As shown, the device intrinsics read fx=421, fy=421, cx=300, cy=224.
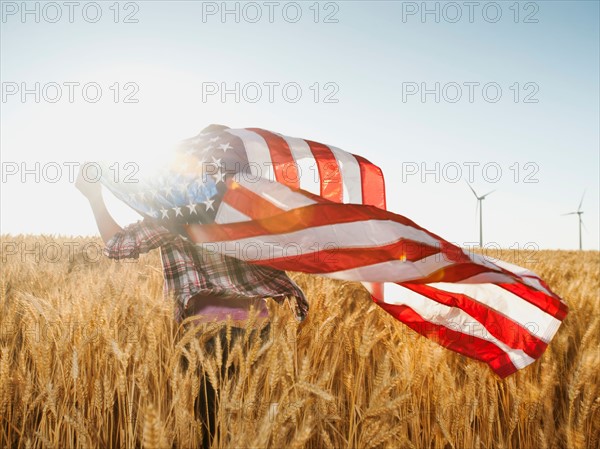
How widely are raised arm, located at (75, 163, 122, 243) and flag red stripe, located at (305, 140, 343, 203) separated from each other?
120 cm

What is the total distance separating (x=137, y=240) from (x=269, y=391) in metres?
0.99

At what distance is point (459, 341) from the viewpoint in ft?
8.15

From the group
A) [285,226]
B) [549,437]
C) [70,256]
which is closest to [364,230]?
[285,226]

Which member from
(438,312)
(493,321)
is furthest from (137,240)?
(493,321)

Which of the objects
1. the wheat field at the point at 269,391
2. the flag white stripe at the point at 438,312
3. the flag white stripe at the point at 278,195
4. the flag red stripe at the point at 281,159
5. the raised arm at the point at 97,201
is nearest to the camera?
the wheat field at the point at 269,391

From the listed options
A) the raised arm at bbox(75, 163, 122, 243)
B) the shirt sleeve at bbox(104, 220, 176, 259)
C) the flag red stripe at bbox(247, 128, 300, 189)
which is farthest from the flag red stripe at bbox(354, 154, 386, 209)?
the raised arm at bbox(75, 163, 122, 243)

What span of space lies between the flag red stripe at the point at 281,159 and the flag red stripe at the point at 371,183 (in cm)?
47

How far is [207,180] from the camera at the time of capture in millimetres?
1972

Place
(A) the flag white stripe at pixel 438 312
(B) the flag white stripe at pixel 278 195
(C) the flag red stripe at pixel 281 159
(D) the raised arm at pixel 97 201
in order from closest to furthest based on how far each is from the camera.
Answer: (B) the flag white stripe at pixel 278 195 → (D) the raised arm at pixel 97 201 → (C) the flag red stripe at pixel 281 159 → (A) the flag white stripe at pixel 438 312

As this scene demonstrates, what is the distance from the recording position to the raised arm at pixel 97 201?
224 centimetres

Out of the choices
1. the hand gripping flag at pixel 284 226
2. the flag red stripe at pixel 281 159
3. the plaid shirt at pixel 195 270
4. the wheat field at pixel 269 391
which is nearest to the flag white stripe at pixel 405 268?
the hand gripping flag at pixel 284 226

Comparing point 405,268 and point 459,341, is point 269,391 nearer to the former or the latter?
point 405,268

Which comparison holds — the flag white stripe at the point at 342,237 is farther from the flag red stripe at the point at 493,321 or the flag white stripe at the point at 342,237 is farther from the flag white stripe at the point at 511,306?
the flag white stripe at the point at 511,306

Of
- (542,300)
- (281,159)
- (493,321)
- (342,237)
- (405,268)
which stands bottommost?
(493,321)
